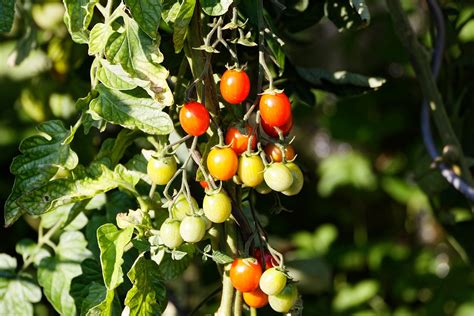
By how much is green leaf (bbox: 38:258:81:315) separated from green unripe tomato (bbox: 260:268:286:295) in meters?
0.32

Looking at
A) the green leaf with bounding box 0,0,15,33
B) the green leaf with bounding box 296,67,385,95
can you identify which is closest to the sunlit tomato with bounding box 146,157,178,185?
the green leaf with bounding box 0,0,15,33

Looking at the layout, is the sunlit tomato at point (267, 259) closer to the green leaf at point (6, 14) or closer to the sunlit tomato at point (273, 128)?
the sunlit tomato at point (273, 128)

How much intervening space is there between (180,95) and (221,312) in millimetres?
261

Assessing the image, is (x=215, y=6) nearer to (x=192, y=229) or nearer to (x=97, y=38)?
(x=97, y=38)

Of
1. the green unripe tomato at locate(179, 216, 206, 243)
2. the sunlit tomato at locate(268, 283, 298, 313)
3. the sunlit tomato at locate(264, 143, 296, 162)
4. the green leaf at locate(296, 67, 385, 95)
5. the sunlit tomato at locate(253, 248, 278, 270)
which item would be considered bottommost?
the green leaf at locate(296, 67, 385, 95)

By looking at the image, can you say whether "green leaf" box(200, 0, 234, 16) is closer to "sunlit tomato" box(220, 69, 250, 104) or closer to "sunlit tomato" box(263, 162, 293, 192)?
"sunlit tomato" box(220, 69, 250, 104)

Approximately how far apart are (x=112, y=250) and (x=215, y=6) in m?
0.29

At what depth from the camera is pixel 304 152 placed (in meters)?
2.94

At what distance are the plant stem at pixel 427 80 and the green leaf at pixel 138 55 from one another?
2.00 ft

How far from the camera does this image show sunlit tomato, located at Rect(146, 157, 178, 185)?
0.83m

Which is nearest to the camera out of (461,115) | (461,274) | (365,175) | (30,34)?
(30,34)

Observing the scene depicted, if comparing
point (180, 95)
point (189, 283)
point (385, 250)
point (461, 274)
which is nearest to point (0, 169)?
point (189, 283)

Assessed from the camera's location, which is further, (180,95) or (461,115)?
(461,115)

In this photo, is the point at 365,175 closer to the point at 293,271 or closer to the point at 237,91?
the point at 293,271
